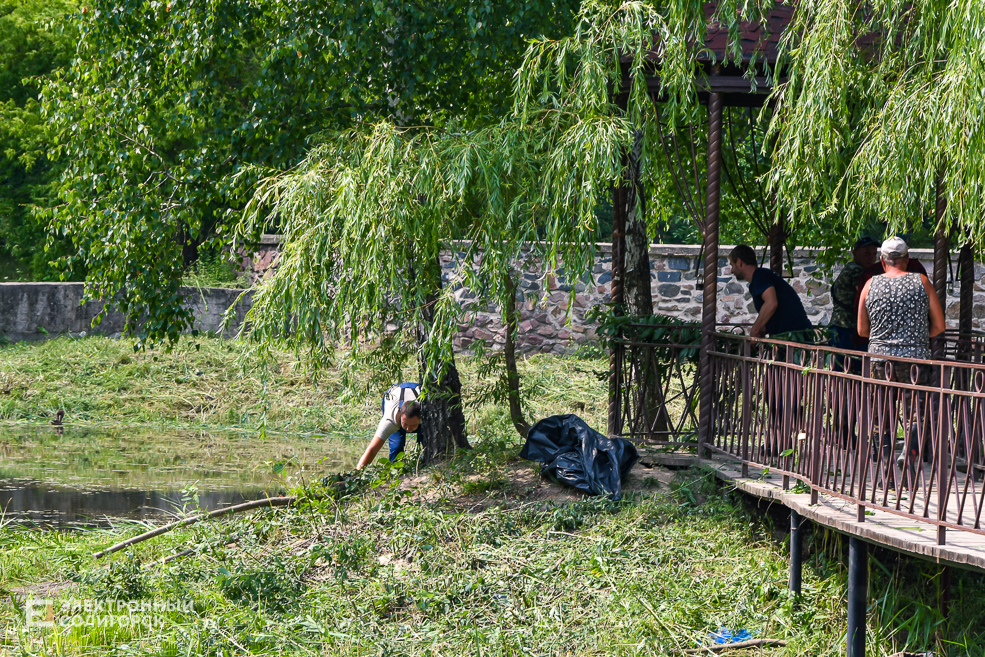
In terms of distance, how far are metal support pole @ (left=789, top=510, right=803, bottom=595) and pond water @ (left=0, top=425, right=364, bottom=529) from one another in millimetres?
3476

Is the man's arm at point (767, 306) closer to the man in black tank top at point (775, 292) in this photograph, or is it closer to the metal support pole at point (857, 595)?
the man in black tank top at point (775, 292)

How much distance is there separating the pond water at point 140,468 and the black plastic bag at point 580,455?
2.00 meters

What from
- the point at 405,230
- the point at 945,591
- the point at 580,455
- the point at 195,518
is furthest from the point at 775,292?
the point at 195,518

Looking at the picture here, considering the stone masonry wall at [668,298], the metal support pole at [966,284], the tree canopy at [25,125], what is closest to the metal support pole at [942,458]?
the metal support pole at [966,284]

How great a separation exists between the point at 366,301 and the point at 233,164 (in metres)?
2.38

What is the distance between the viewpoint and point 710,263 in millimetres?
7594

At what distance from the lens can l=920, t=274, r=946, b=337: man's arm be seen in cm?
637

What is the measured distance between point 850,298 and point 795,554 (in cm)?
230

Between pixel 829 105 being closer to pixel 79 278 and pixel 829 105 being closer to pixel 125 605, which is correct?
pixel 125 605

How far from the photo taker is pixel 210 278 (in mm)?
18609

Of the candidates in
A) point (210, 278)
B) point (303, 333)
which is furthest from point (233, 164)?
point (210, 278)

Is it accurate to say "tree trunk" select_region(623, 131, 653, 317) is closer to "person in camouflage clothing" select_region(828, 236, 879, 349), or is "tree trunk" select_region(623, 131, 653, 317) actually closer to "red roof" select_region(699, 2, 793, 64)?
"red roof" select_region(699, 2, 793, 64)

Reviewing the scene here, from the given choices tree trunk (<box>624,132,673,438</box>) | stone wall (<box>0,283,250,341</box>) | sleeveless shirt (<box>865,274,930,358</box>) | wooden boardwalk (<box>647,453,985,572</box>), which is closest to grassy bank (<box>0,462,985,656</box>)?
wooden boardwalk (<box>647,453,985,572</box>)

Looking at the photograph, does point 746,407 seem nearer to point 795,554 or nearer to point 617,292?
point 795,554
